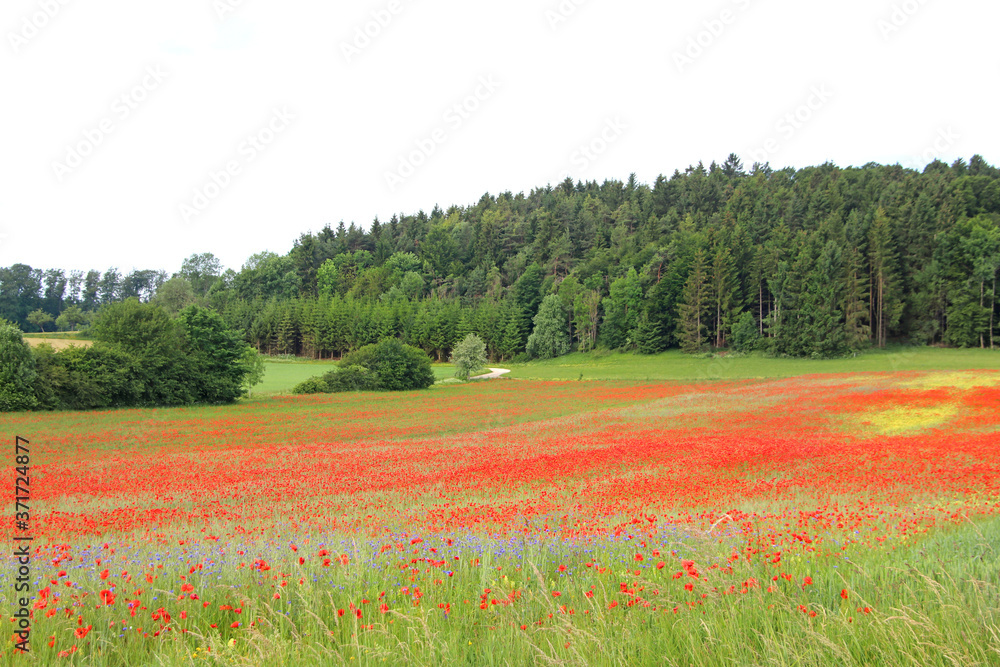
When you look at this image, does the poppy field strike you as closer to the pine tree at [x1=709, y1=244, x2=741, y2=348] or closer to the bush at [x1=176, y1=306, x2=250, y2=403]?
the bush at [x1=176, y1=306, x2=250, y2=403]

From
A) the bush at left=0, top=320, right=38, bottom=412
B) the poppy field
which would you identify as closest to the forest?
the bush at left=0, top=320, right=38, bottom=412

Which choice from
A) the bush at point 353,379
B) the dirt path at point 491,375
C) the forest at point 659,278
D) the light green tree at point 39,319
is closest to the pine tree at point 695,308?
the forest at point 659,278

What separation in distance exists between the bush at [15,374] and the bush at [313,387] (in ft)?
83.8

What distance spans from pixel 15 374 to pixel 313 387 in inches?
1099

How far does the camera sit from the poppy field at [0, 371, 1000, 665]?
4.03m

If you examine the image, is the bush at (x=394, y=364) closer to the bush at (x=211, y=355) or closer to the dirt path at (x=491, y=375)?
the dirt path at (x=491, y=375)

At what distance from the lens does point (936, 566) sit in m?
5.44

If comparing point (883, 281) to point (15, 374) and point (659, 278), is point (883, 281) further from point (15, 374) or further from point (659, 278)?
point (15, 374)

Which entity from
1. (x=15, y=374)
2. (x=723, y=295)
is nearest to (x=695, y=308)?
(x=723, y=295)

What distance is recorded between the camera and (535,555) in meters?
6.39

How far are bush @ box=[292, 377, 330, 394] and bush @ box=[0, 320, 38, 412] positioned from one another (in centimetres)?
2555

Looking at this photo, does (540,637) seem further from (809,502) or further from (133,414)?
(133,414)

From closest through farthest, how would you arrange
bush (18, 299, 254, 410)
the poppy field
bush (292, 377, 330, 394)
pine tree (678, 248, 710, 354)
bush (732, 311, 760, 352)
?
the poppy field < bush (18, 299, 254, 410) < bush (292, 377, 330, 394) < bush (732, 311, 760, 352) < pine tree (678, 248, 710, 354)

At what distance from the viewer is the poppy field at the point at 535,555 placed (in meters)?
4.03
